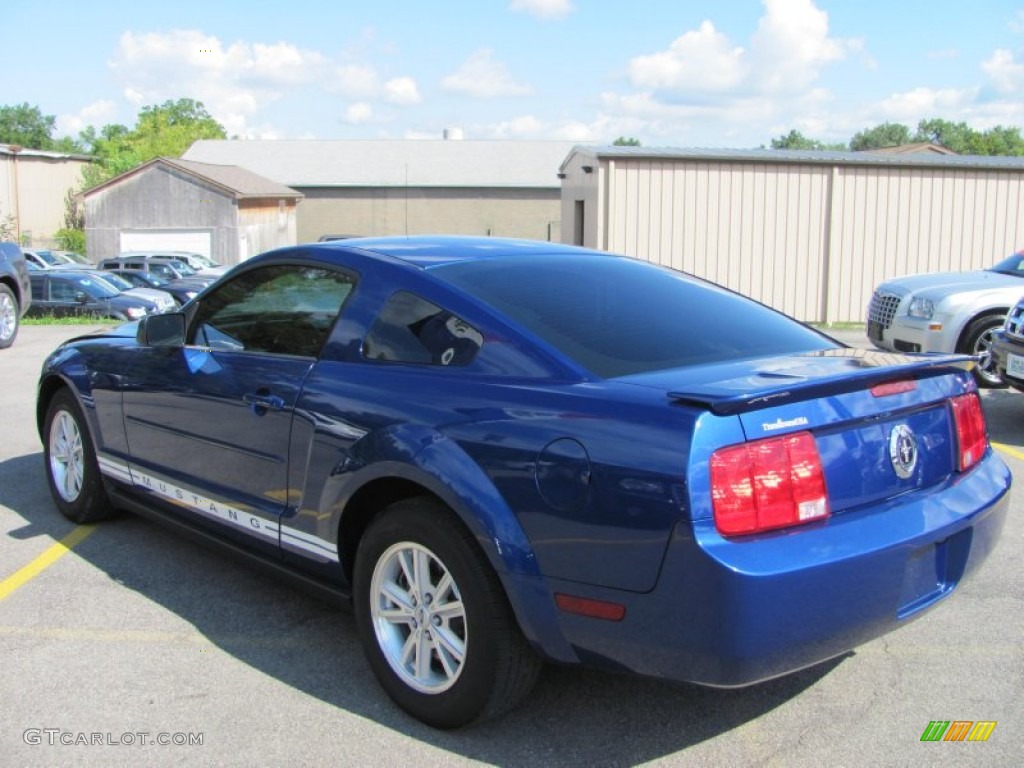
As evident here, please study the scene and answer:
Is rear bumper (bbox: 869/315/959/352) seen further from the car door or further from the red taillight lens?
the car door

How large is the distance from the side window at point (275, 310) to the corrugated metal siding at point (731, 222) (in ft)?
49.3

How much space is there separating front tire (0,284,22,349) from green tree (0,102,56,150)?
115243 millimetres

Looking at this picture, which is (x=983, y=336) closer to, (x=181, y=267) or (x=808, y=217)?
(x=808, y=217)

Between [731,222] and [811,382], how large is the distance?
56.3ft

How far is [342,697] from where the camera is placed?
3.54 metres

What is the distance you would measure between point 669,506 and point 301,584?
1.71 m

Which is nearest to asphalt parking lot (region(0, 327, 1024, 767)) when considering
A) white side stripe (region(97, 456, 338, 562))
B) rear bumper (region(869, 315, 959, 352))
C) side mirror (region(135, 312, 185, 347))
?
white side stripe (region(97, 456, 338, 562))

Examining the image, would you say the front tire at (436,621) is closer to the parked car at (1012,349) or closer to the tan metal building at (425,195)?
the parked car at (1012,349)

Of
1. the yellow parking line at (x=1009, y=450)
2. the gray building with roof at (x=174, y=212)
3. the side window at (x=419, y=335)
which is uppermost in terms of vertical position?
the gray building with roof at (x=174, y=212)

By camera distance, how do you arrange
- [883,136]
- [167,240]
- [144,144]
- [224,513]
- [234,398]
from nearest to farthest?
[234,398] < [224,513] < [167,240] < [144,144] < [883,136]

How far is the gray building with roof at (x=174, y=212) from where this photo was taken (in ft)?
138

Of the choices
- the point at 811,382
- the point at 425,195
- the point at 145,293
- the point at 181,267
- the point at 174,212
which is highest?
the point at 425,195

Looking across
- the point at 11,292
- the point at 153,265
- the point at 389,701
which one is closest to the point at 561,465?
the point at 389,701

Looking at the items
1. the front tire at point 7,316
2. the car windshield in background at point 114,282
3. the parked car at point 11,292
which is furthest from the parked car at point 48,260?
the front tire at point 7,316
